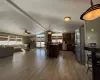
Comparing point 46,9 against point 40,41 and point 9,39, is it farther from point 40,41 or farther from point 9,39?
point 40,41

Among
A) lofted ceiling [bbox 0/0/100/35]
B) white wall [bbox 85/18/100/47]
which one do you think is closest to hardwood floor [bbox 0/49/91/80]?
white wall [bbox 85/18/100/47]

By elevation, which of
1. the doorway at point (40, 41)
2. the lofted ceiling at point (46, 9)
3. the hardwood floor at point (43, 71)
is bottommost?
the hardwood floor at point (43, 71)

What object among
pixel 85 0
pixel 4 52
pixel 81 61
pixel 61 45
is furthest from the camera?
pixel 61 45

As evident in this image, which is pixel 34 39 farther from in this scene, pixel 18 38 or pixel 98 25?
pixel 98 25

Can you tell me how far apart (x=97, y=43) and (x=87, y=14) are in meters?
2.84

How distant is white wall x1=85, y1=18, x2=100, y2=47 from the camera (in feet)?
14.6

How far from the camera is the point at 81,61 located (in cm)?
519

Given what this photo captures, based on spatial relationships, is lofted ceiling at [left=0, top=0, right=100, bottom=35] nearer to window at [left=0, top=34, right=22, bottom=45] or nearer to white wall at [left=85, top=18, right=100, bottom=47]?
white wall at [left=85, top=18, right=100, bottom=47]

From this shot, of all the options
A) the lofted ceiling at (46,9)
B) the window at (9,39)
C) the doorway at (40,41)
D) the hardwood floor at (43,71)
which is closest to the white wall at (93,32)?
the lofted ceiling at (46,9)

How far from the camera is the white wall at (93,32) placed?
4457 millimetres

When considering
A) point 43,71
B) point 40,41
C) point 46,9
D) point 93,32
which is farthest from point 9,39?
point 93,32

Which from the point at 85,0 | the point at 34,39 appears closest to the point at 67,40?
the point at 34,39

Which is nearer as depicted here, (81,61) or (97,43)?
(97,43)

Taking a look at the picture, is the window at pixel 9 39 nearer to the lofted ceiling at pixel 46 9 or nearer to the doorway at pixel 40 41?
the doorway at pixel 40 41
